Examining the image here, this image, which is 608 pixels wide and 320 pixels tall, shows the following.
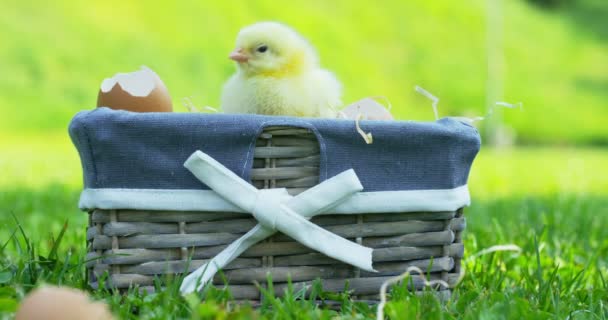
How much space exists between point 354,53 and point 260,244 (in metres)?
10.4

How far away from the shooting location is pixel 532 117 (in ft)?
39.4

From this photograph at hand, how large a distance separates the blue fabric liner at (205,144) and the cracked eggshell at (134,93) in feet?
0.58

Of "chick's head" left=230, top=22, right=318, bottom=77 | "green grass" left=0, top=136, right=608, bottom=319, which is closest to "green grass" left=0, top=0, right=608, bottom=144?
"green grass" left=0, top=136, right=608, bottom=319

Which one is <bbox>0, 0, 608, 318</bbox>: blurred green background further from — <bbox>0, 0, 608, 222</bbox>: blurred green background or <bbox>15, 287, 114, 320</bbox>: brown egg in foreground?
<bbox>15, 287, 114, 320</bbox>: brown egg in foreground

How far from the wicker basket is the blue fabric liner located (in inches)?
1.1

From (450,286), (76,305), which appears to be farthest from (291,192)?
(76,305)

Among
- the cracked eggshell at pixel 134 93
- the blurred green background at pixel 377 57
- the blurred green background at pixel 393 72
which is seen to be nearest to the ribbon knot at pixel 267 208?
the cracked eggshell at pixel 134 93

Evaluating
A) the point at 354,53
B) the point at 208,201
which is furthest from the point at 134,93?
the point at 354,53

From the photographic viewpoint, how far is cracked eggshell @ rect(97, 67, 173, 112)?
4.49 ft

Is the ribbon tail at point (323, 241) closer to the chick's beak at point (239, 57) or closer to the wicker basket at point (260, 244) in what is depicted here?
the wicker basket at point (260, 244)

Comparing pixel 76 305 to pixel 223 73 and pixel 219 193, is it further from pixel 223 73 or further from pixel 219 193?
pixel 223 73

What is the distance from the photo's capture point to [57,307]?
2.62 ft

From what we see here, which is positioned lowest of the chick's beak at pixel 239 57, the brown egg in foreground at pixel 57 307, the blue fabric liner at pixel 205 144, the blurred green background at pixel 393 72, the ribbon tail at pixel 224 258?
the brown egg in foreground at pixel 57 307

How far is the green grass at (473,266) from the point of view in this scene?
1.08 meters
